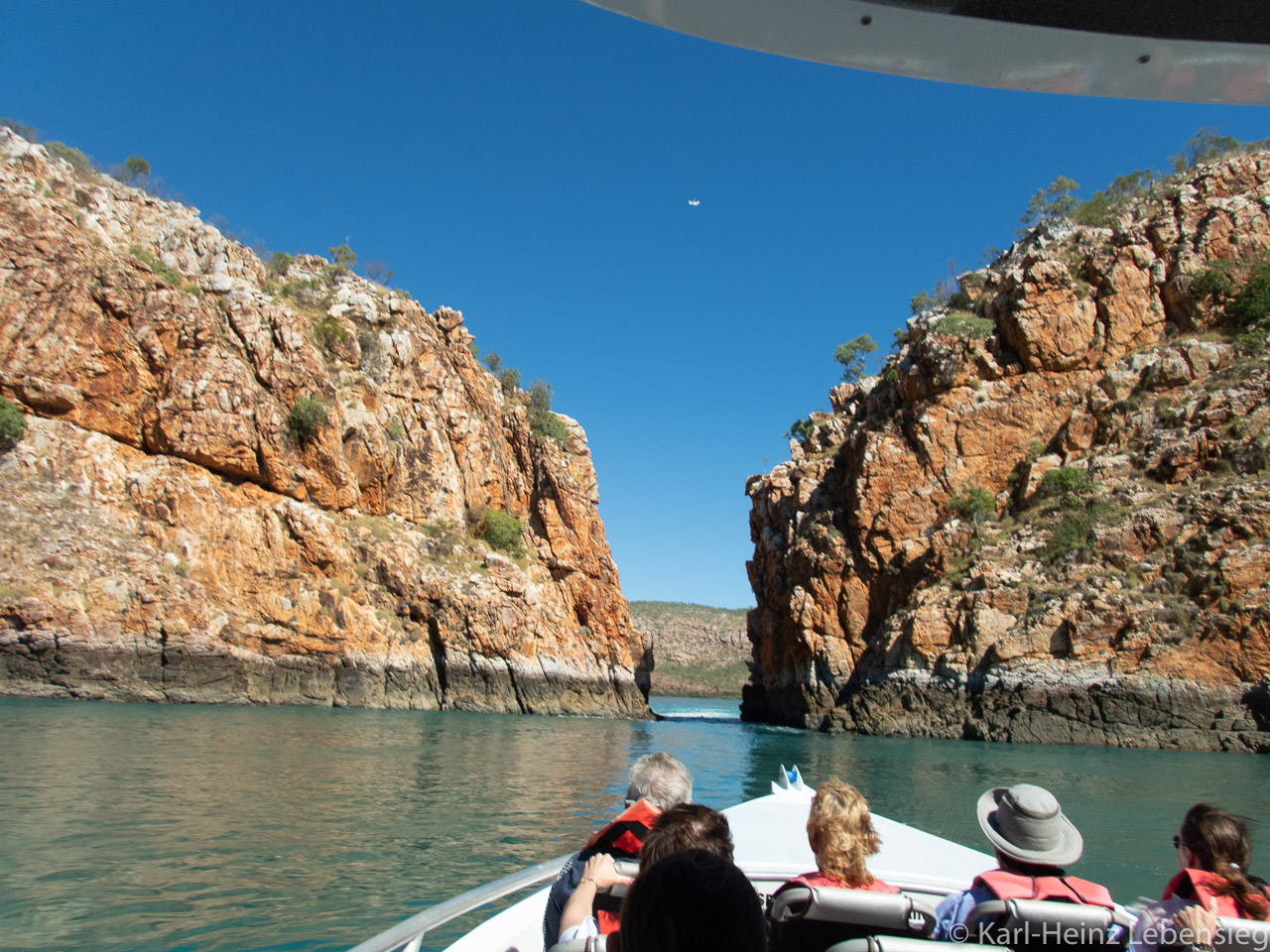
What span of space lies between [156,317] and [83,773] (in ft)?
92.9

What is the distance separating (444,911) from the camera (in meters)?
3.04

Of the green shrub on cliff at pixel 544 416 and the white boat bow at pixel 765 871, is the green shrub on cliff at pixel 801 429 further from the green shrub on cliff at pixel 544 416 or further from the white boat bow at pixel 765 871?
the white boat bow at pixel 765 871

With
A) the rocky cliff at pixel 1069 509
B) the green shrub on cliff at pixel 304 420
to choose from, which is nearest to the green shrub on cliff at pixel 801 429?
the rocky cliff at pixel 1069 509

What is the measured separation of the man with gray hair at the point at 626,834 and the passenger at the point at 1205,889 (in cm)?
170

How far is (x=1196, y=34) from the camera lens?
184 cm

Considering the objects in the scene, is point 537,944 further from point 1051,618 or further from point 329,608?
point 329,608

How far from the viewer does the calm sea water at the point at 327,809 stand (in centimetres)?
597

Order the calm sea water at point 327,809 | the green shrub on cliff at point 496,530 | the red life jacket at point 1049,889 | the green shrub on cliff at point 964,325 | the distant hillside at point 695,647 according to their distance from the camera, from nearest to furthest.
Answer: the red life jacket at point 1049,889 < the calm sea water at point 327,809 < the green shrub on cliff at point 964,325 < the green shrub on cliff at point 496,530 < the distant hillside at point 695,647

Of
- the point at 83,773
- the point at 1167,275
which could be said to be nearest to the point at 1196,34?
the point at 83,773

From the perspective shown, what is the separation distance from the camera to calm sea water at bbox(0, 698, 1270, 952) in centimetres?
597

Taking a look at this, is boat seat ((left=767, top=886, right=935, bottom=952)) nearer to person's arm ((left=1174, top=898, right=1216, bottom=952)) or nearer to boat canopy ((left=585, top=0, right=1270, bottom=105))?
person's arm ((left=1174, top=898, right=1216, bottom=952))

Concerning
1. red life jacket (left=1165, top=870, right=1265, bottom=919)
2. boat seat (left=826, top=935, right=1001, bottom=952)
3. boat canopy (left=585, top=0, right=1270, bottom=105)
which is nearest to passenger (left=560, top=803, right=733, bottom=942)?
boat seat (left=826, top=935, right=1001, bottom=952)

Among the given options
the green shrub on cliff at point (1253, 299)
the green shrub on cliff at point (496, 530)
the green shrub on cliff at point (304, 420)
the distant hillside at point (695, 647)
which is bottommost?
the distant hillside at point (695, 647)

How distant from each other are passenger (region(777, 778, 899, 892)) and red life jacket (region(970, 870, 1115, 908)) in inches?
16.8
